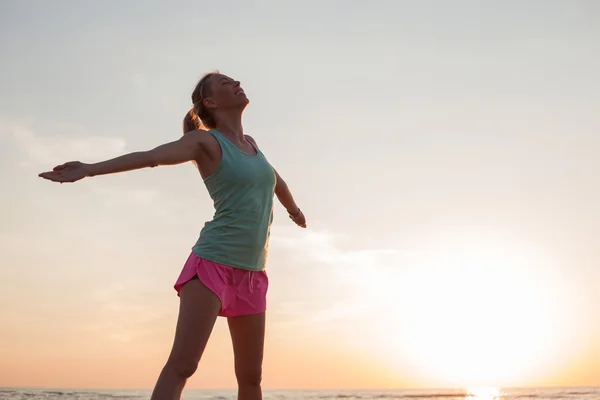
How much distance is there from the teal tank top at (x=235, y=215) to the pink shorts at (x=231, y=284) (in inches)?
1.7

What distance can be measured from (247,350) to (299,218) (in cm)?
135

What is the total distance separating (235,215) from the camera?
3850 millimetres

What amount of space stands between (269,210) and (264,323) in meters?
0.69

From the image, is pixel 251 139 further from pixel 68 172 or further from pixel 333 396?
pixel 333 396

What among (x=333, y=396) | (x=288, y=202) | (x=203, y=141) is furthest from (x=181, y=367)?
(x=333, y=396)

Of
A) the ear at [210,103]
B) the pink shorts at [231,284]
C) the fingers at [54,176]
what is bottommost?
the pink shorts at [231,284]

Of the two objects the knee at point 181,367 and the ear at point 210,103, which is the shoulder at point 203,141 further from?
the knee at point 181,367

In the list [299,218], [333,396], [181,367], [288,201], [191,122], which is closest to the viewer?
[181,367]

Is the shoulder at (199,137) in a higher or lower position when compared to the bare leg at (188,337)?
higher

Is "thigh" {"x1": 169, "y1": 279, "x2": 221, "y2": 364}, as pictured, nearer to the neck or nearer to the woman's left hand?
the neck

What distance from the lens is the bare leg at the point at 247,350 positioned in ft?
13.0

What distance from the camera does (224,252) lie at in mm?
3785

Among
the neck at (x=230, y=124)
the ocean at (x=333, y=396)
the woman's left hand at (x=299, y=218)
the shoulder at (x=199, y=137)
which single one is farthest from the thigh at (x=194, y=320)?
the ocean at (x=333, y=396)

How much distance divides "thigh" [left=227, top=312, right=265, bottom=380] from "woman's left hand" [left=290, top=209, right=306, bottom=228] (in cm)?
117
